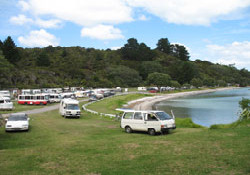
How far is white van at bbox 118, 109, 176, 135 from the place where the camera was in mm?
18469

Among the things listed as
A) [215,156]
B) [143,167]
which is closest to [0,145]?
[143,167]

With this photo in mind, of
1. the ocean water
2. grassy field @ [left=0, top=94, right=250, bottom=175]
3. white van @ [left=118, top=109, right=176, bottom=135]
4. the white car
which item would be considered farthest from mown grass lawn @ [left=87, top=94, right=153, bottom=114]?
grassy field @ [left=0, top=94, right=250, bottom=175]

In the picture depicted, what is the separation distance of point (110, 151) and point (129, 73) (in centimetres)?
11836

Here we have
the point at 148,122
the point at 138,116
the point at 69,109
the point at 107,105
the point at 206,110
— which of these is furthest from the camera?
the point at 206,110

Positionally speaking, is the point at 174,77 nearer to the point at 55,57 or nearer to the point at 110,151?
the point at 55,57

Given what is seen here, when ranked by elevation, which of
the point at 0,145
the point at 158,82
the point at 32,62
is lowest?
the point at 0,145

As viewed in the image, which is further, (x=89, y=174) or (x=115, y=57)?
(x=115, y=57)

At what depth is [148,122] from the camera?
19.0 meters

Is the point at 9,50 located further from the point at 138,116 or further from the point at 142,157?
the point at 142,157

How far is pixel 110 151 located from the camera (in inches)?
512

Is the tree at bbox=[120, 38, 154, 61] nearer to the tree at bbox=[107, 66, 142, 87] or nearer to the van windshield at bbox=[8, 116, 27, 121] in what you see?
the tree at bbox=[107, 66, 142, 87]

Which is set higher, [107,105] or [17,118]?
[17,118]

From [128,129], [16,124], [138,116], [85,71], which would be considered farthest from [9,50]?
[138,116]

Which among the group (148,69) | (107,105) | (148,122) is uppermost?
(148,69)
